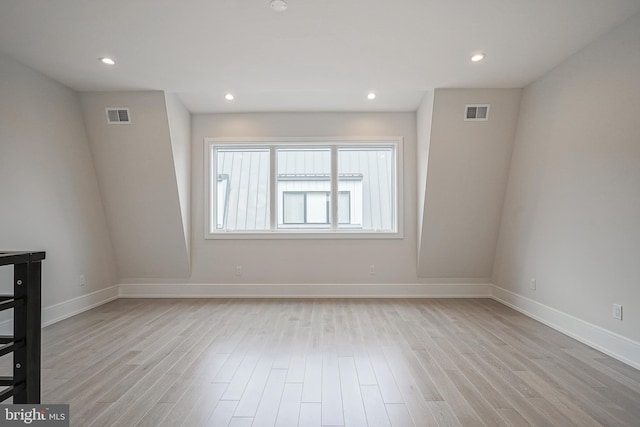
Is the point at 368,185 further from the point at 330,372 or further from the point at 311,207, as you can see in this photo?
the point at 330,372

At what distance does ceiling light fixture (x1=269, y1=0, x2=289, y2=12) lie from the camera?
7.80ft

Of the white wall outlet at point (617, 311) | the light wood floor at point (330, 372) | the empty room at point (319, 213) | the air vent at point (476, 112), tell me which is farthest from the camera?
the air vent at point (476, 112)

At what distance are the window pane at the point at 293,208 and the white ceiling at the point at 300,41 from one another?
1.51 metres

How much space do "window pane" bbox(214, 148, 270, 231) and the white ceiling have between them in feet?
3.57

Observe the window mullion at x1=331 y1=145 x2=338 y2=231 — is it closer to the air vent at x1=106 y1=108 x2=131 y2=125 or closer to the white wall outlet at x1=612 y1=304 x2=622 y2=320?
the air vent at x1=106 y1=108 x2=131 y2=125

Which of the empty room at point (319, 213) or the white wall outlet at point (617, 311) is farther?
the white wall outlet at point (617, 311)

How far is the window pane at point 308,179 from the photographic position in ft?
16.0

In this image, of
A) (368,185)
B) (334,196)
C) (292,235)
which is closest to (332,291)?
(292,235)

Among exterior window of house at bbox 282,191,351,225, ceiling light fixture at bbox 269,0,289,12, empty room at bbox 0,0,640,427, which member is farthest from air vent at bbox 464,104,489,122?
ceiling light fixture at bbox 269,0,289,12

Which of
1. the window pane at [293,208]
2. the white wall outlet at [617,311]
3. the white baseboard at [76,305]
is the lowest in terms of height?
the white baseboard at [76,305]

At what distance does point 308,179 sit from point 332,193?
0.42 meters

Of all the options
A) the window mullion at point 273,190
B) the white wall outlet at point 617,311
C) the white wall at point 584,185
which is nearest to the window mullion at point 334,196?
the window mullion at point 273,190

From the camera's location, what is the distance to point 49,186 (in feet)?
11.7

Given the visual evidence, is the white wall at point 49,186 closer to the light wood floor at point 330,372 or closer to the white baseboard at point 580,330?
the light wood floor at point 330,372
